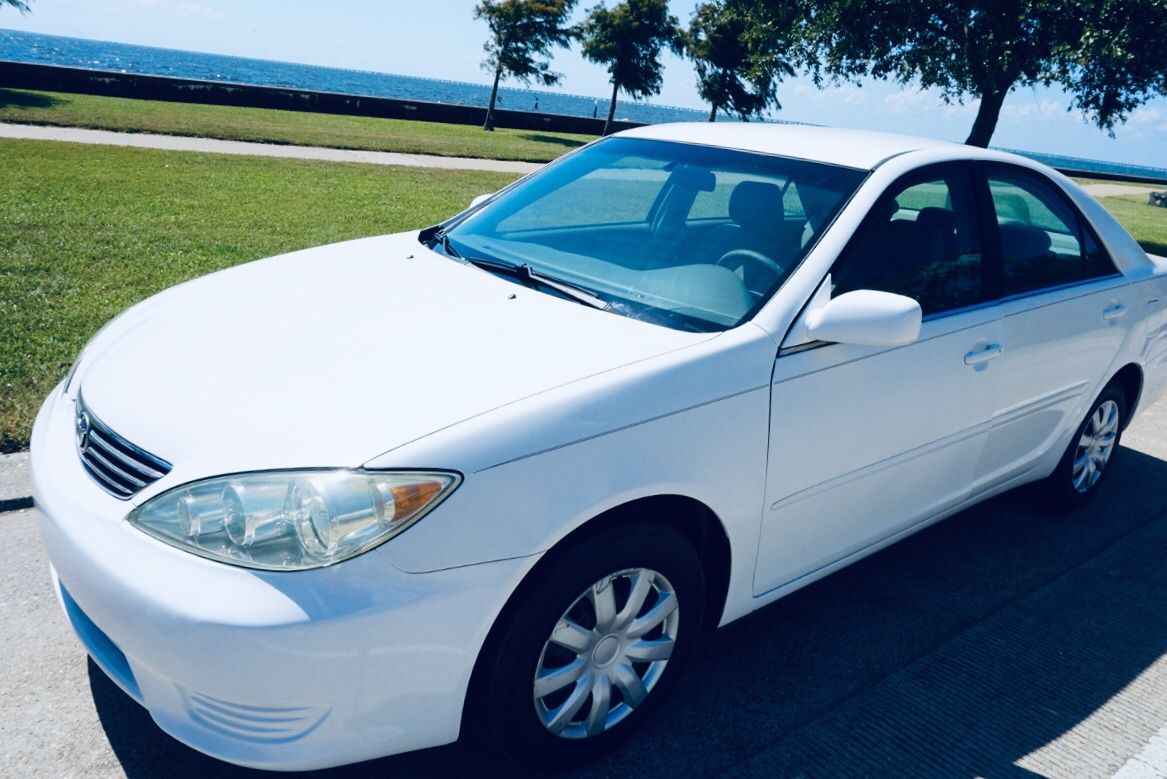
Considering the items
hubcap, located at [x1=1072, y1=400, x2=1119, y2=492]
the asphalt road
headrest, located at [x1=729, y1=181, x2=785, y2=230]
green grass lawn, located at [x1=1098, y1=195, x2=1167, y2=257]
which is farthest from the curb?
green grass lawn, located at [x1=1098, y1=195, x2=1167, y2=257]

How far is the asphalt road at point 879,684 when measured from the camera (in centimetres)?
255

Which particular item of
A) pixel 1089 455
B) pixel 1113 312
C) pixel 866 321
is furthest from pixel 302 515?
pixel 1089 455

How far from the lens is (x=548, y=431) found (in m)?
2.18

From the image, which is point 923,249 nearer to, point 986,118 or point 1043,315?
point 1043,315

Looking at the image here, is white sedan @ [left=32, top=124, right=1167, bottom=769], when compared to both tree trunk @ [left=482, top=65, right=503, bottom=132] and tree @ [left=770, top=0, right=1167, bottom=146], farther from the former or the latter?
tree trunk @ [left=482, top=65, right=503, bottom=132]

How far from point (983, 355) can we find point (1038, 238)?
81cm

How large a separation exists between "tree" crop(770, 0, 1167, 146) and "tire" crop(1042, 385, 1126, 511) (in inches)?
478

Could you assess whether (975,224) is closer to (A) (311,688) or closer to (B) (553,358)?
(B) (553,358)

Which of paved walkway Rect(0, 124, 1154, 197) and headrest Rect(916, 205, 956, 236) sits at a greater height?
headrest Rect(916, 205, 956, 236)

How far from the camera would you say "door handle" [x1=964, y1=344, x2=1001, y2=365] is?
3.26 metres

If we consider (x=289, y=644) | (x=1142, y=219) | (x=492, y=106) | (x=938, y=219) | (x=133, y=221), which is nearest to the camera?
(x=289, y=644)

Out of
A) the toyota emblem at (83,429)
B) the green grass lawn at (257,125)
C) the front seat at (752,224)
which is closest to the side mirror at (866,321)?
the front seat at (752,224)

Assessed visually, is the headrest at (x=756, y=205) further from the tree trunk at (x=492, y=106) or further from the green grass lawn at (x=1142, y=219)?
the tree trunk at (x=492, y=106)

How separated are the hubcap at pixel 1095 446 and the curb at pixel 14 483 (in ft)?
14.5
